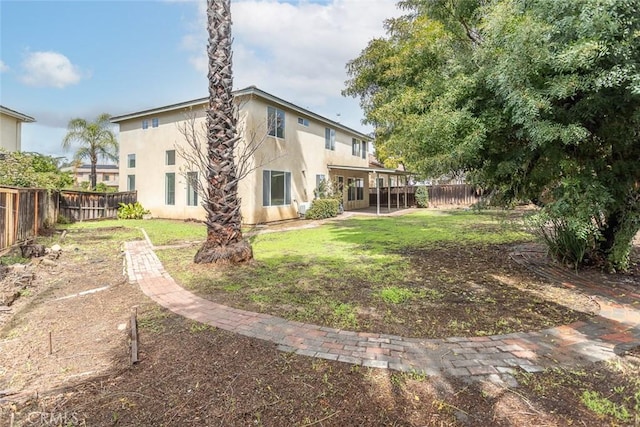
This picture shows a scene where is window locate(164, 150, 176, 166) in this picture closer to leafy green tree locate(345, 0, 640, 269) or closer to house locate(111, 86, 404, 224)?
house locate(111, 86, 404, 224)

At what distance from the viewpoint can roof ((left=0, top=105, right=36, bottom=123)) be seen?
61.1 feet

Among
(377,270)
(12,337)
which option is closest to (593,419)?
(377,270)

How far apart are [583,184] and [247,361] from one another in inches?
212

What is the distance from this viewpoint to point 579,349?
342cm

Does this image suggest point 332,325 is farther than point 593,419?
Yes

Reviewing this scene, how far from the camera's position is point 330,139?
850 inches

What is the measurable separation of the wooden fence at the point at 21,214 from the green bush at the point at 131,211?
15.9 ft

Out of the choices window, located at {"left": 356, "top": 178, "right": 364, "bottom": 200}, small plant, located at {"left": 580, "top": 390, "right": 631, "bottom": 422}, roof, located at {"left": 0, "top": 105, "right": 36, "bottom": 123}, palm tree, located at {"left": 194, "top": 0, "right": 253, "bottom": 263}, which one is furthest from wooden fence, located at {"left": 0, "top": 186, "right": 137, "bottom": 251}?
window, located at {"left": 356, "top": 178, "right": 364, "bottom": 200}

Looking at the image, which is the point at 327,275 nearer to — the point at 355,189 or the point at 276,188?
the point at 276,188

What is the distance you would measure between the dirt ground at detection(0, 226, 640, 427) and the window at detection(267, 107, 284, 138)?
12901mm

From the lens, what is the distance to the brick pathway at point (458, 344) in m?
3.11

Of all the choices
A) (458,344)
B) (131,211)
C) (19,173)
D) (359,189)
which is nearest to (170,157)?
(131,211)

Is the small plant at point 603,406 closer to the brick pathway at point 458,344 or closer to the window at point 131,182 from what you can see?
the brick pathway at point 458,344

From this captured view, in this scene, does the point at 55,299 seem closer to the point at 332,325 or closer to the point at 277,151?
the point at 332,325
